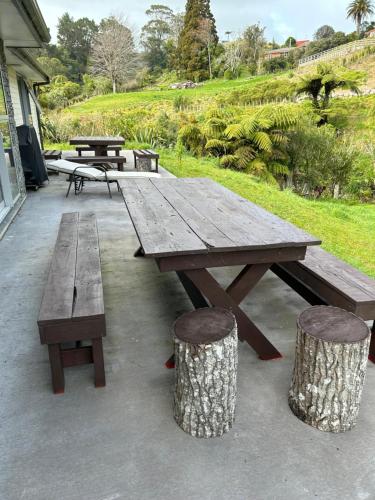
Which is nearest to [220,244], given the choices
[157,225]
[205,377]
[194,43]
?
[157,225]

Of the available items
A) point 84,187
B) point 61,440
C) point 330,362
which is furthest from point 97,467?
point 84,187

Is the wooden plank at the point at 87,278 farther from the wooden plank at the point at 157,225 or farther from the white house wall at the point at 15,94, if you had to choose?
the white house wall at the point at 15,94

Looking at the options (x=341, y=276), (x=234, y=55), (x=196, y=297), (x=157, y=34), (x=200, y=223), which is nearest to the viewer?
(x=341, y=276)

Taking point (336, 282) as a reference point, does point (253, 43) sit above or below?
above

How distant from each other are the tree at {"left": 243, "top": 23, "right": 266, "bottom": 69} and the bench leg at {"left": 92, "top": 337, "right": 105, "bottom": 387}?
47444 millimetres

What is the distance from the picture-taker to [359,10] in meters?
51.8

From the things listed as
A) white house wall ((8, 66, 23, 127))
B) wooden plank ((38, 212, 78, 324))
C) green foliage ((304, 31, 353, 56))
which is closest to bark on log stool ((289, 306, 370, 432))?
wooden plank ((38, 212, 78, 324))

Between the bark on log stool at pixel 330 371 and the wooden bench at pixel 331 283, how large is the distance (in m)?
0.25

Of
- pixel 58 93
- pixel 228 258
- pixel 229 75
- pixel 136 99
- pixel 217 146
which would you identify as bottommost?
pixel 217 146

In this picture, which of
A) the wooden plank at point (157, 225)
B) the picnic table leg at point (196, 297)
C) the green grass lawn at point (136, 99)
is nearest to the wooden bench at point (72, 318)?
the wooden plank at point (157, 225)

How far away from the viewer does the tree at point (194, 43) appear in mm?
41781

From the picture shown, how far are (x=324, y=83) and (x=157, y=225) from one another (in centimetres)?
1707

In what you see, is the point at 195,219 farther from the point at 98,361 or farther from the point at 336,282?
the point at 98,361

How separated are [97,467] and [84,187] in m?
6.59
